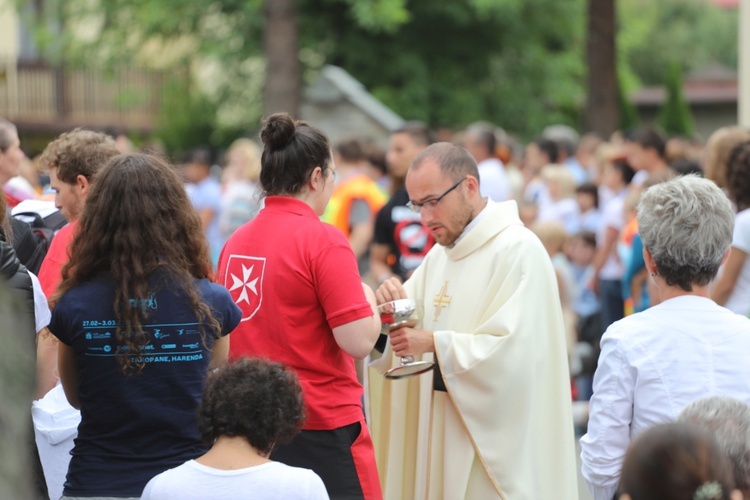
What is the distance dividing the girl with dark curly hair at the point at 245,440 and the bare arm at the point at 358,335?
0.64 metres

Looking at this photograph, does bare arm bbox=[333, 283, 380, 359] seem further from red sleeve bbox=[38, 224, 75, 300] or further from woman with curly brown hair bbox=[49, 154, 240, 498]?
red sleeve bbox=[38, 224, 75, 300]

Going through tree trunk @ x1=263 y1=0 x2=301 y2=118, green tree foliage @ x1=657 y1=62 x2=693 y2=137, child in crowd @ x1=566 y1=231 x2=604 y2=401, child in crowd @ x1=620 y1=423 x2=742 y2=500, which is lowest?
child in crowd @ x1=566 y1=231 x2=604 y2=401

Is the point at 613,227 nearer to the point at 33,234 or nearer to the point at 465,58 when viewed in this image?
the point at 33,234

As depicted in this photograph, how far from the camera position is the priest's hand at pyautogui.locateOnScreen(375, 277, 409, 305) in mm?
4480

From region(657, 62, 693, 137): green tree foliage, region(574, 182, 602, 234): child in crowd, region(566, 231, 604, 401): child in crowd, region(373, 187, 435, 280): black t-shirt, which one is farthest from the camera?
region(657, 62, 693, 137): green tree foliage

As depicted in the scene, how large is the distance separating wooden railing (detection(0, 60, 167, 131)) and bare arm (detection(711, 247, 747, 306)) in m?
18.2

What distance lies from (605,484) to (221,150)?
18.7 meters

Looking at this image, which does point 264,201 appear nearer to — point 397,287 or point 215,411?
point 397,287

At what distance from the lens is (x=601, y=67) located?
16.9 m

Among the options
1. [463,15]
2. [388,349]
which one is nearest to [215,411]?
[388,349]

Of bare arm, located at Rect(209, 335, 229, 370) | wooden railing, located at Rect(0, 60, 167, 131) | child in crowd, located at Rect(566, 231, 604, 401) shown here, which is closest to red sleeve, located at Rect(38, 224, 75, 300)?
bare arm, located at Rect(209, 335, 229, 370)

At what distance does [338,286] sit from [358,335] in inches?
7.1

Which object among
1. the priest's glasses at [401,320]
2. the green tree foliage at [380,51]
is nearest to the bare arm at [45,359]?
the priest's glasses at [401,320]

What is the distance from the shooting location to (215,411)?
320 centimetres
